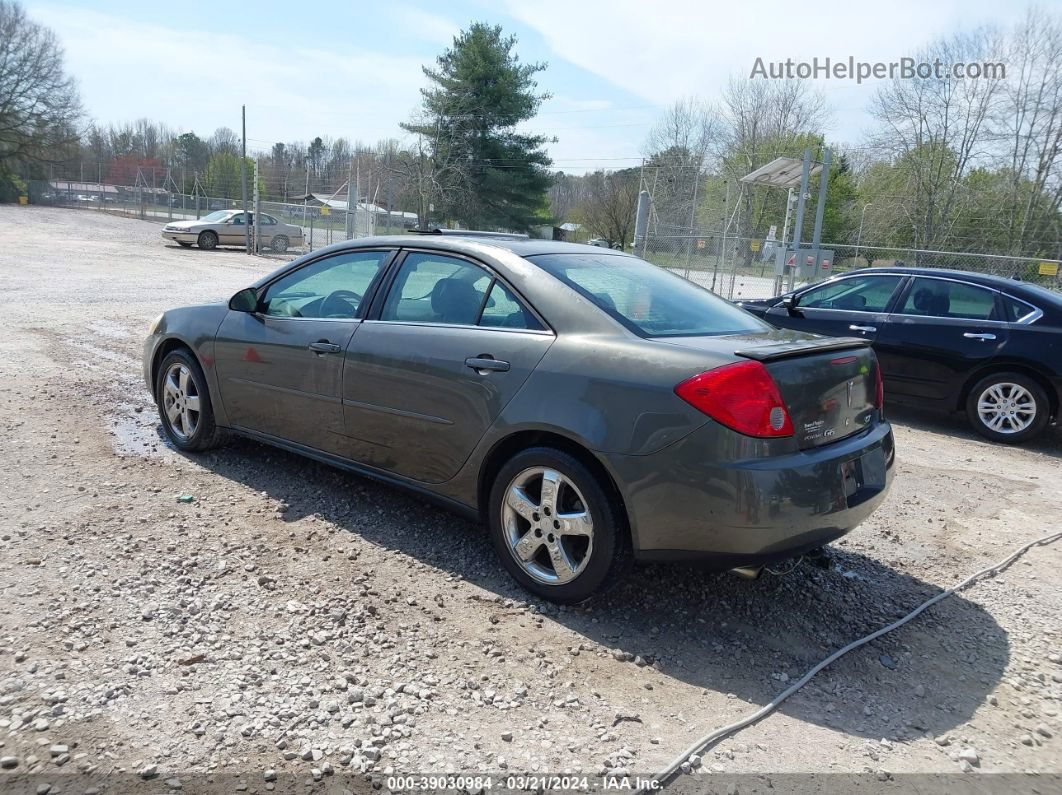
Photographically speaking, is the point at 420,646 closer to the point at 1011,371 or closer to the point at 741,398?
the point at 741,398

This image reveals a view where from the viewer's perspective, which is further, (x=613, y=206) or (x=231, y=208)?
(x=613, y=206)

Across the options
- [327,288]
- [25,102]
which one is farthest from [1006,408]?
[25,102]

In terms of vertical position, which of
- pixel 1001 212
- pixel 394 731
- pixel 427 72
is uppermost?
pixel 427 72

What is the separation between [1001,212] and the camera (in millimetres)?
30062

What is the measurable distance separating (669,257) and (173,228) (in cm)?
1814

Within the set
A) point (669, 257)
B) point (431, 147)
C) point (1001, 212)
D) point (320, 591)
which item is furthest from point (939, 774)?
point (431, 147)

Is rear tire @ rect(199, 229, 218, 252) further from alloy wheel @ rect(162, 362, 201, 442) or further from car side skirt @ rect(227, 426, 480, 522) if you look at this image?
car side skirt @ rect(227, 426, 480, 522)

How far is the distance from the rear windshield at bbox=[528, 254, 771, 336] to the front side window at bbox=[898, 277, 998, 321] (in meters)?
4.34

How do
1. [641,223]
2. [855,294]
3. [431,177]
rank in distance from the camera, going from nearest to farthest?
[855,294] < [641,223] < [431,177]

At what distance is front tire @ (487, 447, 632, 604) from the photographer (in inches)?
126

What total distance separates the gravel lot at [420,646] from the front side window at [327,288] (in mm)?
1077

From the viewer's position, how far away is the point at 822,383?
3176 millimetres

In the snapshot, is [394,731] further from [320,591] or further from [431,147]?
[431,147]

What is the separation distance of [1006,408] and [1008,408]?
0.02m
